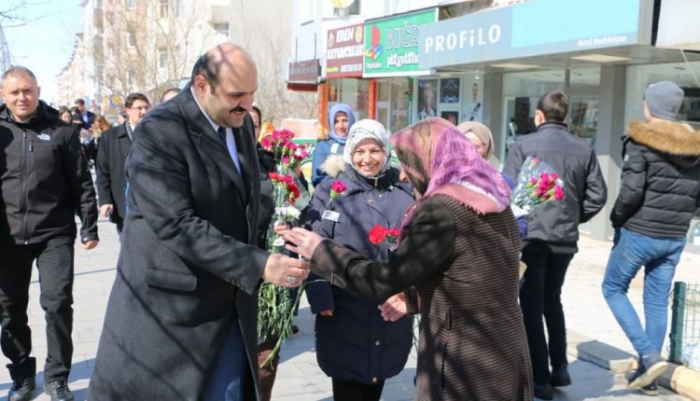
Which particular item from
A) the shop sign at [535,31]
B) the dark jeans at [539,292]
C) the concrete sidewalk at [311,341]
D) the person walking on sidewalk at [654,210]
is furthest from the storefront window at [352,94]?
the dark jeans at [539,292]

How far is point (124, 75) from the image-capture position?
2309 centimetres

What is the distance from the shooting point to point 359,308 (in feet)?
11.6

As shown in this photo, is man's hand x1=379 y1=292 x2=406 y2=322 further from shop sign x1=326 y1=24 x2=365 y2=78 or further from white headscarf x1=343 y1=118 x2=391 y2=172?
shop sign x1=326 y1=24 x2=365 y2=78

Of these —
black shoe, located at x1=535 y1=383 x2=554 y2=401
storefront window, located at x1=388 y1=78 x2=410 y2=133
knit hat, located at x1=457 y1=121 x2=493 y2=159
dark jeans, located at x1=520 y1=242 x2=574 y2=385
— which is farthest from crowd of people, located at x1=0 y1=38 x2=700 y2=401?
storefront window, located at x1=388 y1=78 x2=410 y2=133

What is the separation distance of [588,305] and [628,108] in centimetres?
480

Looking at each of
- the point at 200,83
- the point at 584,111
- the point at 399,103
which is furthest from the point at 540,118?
the point at 399,103

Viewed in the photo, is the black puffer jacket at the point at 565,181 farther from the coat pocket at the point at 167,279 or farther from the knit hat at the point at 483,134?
the coat pocket at the point at 167,279

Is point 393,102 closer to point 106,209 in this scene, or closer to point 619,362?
point 106,209

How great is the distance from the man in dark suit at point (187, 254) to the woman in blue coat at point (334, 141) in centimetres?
415

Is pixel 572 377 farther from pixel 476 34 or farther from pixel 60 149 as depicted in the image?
pixel 476 34

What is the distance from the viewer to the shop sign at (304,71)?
20.3 m

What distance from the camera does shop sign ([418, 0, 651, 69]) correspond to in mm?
9133

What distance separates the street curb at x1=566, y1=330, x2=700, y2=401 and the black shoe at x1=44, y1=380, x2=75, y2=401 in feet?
12.6

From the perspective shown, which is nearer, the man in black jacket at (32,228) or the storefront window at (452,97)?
the man in black jacket at (32,228)
